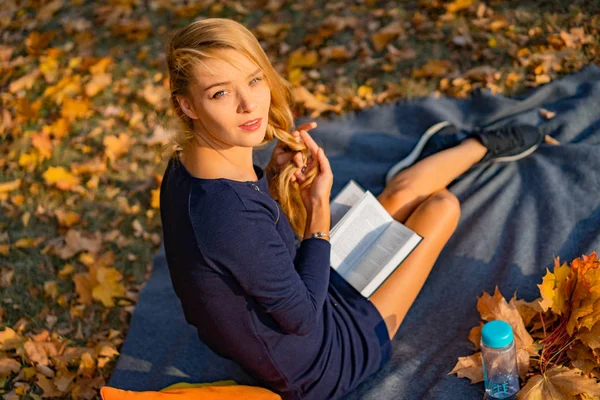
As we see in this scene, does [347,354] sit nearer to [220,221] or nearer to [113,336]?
[220,221]

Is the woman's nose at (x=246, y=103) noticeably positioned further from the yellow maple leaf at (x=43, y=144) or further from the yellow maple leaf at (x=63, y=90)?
the yellow maple leaf at (x=63, y=90)

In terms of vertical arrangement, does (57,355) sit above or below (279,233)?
below

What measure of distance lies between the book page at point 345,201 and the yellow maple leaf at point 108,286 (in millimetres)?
1261

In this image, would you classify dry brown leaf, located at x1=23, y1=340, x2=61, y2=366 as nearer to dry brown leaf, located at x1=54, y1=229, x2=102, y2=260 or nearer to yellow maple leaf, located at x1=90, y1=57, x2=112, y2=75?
dry brown leaf, located at x1=54, y1=229, x2=102, y2=260

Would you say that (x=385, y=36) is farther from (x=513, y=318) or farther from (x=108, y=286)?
(x=513, y=318)

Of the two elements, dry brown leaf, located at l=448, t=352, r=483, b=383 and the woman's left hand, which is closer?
dry brown leaf, located at l=448, t=352, r=483, b=383

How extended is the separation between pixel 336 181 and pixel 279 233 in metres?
1.45

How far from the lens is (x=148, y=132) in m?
4.86

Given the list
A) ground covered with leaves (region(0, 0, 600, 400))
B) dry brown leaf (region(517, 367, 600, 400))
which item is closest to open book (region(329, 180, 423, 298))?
dry brown leaf (region(517, 367, 600, 400))

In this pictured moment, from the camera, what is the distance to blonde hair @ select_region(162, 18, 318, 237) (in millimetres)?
2314

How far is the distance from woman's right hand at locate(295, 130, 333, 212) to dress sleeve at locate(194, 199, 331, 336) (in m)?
0.37

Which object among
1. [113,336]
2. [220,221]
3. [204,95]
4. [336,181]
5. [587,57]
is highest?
[204,95]

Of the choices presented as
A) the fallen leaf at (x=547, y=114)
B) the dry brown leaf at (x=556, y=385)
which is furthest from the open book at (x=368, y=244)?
the fallen leaf at (x=547, y=114)

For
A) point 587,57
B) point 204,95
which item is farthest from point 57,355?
point 587,57
